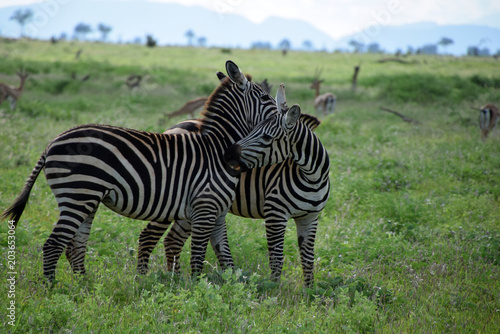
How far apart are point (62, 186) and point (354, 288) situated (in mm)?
2954

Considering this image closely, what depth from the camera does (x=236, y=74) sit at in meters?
4.88

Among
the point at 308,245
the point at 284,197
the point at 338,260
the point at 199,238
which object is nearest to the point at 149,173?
the point at 199,238

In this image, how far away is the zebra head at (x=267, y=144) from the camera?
4.57 metres

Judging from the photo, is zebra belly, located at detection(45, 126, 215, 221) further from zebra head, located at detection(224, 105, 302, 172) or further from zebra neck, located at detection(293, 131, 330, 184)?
zebra neck, located at detection(293, 131, 330, 184)

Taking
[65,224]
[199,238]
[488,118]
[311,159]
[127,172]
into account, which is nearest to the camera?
[65,224]

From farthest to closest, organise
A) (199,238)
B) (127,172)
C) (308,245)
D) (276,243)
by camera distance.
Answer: (308,245) → (276,243) → (199,238) → (127,172)

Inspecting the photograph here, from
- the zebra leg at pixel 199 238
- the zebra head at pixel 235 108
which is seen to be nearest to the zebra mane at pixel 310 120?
the zebra head at pixel 235 108

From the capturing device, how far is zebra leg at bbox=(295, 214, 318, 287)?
4.94 metres

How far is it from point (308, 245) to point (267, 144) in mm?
1215

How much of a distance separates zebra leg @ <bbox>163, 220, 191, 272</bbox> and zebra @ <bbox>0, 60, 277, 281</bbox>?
240mm

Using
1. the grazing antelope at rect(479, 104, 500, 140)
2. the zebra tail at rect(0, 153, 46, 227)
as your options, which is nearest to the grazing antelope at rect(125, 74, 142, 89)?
the grazing antelope at rect(479, 104, 500, 140)

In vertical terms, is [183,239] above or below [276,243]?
Answer: below

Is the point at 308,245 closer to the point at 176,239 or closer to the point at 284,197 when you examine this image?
the point at 284,197

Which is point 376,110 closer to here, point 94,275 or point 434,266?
point 434,266
